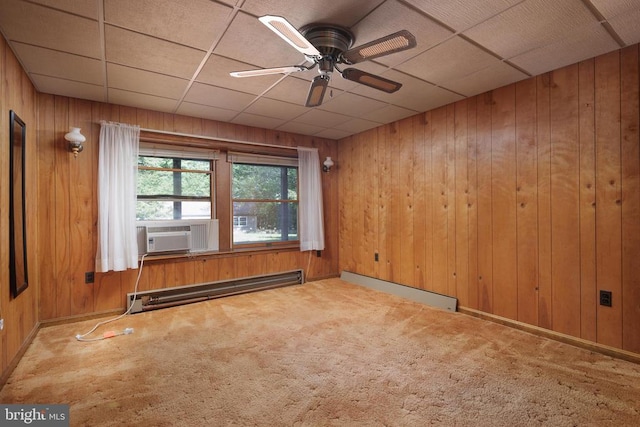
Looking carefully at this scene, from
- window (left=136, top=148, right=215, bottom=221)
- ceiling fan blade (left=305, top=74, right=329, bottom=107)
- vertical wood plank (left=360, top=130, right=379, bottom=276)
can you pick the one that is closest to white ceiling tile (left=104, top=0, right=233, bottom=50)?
ceiling fan blade (left=305, top=74, right=329, bottom=107)

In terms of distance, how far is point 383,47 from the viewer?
1.72 meters

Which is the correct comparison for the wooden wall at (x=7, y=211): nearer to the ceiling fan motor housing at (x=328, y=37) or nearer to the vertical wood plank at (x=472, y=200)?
the ceiling fan motor housing at (x=328, y=37)

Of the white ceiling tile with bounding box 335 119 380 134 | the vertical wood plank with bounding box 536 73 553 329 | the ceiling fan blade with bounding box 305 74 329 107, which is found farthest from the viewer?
the white ceiling tile with bounding box 335 119 380 134

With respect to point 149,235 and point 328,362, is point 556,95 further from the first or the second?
point 149,235

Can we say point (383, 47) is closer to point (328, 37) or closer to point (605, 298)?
point (328, 37)

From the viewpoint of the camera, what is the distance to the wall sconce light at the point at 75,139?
3.02 m

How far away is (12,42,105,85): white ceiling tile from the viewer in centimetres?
224

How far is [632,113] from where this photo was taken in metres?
2.25

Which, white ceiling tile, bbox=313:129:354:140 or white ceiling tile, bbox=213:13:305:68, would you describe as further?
white ceiling tile, bbox=313:129:354:140

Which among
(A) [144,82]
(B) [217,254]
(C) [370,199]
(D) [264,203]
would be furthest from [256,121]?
(C) [370,199]

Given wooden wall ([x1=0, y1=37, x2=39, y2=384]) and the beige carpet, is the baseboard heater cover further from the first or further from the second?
wooden wall ([x1=0, y1=37, x2=39, y2=384])

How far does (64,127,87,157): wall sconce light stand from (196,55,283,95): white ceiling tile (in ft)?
4.68

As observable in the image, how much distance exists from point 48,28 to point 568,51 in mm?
3679

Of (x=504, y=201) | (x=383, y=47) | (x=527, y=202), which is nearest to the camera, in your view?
(x=383, y=47)
